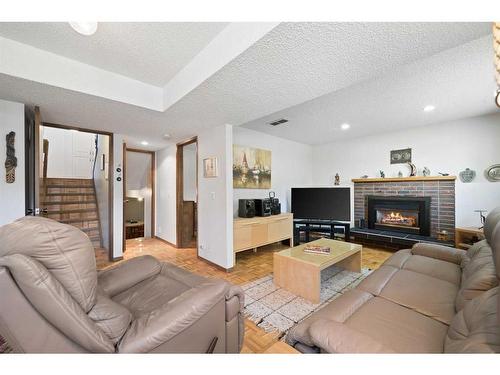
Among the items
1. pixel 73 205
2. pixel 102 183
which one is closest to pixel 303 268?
pixel 102 183

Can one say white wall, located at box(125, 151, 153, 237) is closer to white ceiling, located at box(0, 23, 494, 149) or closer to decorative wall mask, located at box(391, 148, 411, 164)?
white ceiling, located at box(0, 23, 494, 149)

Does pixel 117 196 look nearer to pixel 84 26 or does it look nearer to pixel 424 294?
pixel 84 26

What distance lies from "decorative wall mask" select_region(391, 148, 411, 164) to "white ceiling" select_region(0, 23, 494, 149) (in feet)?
1.87

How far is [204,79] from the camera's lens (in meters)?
1.72

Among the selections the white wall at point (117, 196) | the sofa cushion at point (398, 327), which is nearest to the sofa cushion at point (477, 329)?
the sofa cushion at point (398, 327)

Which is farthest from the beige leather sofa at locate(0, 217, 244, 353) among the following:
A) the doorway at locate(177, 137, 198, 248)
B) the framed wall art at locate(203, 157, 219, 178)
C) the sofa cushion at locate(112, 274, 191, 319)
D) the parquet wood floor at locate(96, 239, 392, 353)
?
the doorway at locate(177, 137, 198, 248)

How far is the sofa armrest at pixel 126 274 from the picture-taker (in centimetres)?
136

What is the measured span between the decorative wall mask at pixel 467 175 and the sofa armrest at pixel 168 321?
14.4 feet

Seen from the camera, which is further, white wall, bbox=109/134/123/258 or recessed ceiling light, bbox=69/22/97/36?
white wall, bbox=109/134/123/258

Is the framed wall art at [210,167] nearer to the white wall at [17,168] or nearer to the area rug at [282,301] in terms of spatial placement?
the area rug at [282,301]

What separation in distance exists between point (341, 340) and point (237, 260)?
260 cm

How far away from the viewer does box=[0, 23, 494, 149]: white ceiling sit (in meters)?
1.26
